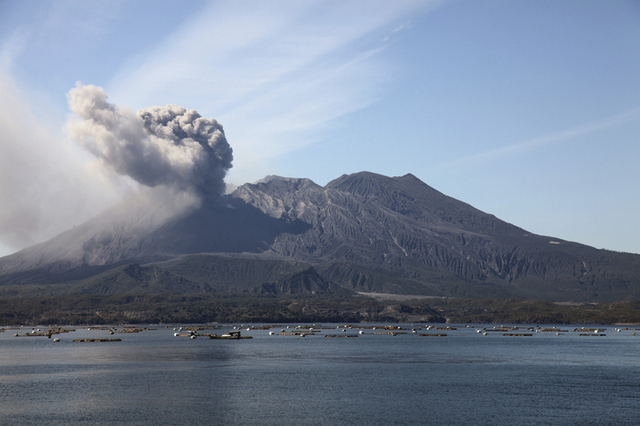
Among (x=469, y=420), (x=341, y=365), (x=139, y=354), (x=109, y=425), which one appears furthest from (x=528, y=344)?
(x=109, y=425)

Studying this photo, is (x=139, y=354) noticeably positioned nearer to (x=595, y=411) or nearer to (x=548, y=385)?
(x=548, y=385)

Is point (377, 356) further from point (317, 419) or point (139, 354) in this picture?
point (317, 419)

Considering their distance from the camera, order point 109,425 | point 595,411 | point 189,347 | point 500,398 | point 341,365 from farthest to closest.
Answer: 1. point 189,347
2. point 341,365
3. point 500,398
4. point 595,411
5. point 109,425

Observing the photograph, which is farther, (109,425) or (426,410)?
(426,410)

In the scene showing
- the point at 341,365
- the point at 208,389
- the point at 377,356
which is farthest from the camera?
the point at 377,356

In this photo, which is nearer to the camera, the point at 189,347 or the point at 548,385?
the point at 548,385

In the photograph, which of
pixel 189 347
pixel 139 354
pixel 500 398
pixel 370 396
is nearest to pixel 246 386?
pixel 370 396
